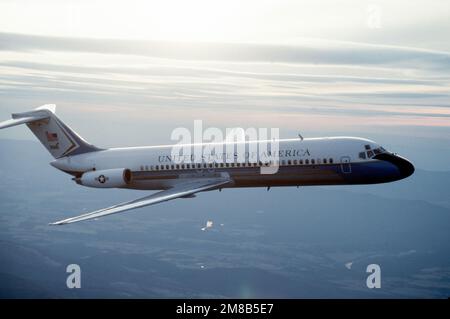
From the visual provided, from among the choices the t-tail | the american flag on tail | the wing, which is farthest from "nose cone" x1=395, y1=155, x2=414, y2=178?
the american flag on tail

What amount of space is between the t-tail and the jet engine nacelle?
3.71 metres

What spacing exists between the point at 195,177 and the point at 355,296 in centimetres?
A: 14433

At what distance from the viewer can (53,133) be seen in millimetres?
51719

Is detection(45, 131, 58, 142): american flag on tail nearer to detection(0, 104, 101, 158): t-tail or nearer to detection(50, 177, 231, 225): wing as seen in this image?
detection(0, 104, 101, 158): t-tail

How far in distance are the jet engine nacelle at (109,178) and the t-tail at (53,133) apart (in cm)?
371

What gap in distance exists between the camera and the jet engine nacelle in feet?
155

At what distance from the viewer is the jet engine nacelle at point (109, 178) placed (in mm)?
47378

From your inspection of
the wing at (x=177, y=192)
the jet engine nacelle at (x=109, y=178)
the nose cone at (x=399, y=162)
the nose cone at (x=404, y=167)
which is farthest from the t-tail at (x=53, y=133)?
the nose cone at (x=404, y=167)

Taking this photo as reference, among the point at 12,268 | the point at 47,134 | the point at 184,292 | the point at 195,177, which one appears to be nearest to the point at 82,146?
the point at 47,134

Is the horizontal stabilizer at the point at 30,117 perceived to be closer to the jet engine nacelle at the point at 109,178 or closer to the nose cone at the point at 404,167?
the jet engine nacelle at the point at 109,178

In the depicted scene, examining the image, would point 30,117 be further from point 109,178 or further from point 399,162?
point 399,162

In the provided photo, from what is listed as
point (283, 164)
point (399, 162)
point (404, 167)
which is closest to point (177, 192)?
point (283, 164)

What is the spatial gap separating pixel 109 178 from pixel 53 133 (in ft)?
27.7
